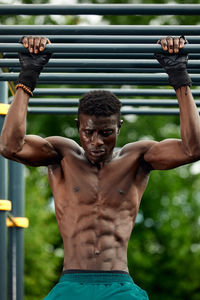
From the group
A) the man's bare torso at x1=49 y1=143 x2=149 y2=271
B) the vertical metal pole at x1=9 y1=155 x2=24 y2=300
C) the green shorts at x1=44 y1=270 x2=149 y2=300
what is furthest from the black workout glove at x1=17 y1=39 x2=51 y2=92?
the vertical metal pole at x1=9 y1=155 x2=24 y2=300

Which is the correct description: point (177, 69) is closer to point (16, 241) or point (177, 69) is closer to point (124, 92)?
point (124, 92)

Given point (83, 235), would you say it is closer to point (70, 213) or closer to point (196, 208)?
point (70, 213)

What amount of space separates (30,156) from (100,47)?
0.72 m

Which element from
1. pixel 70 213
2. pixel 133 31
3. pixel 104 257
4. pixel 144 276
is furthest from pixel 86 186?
pixel 144 276

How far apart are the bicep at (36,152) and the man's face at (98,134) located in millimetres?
261

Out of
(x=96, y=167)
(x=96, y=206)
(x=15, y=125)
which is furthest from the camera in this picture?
(x=96, y=167)

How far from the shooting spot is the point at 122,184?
3.66 metres

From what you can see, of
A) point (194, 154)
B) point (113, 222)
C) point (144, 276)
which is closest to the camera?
point (194, 154)

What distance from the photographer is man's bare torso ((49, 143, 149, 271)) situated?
3490 mm

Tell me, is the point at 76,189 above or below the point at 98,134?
below

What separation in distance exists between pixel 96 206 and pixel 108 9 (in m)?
A: 1.12

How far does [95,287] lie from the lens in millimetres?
3307

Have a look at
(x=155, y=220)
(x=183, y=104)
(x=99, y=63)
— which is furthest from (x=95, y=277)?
(x=155, y=220)

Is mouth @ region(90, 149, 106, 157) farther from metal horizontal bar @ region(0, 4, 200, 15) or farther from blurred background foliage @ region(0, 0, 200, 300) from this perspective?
blurred background foliage @ region(0, 0, 200, 300)
